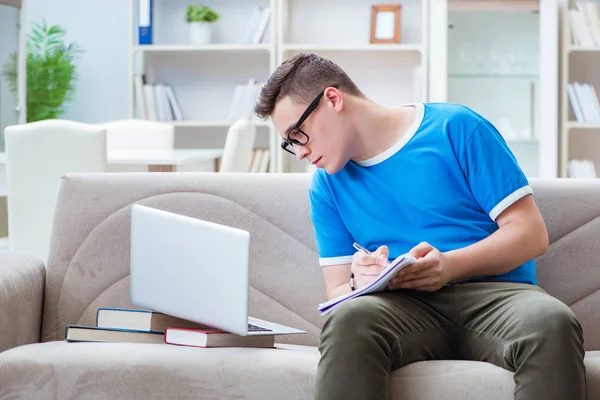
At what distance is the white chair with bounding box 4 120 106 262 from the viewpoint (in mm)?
3094

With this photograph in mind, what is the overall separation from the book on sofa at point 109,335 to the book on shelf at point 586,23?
13.3 feet

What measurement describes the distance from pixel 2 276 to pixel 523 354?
1.02 metres

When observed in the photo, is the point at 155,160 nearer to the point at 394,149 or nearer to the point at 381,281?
the point at 394,149

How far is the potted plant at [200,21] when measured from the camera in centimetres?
551

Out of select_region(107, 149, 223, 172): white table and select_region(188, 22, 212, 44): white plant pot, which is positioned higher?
select_region(188, 22, 212, 44): white plant pot

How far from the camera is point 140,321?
179 centimetres

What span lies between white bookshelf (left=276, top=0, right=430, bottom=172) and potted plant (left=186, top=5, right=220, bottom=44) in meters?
0.48

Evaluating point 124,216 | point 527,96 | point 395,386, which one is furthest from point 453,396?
point 527,96

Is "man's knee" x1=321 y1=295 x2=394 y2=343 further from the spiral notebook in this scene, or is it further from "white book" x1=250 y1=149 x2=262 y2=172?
"white book" x1=250 y1=149 x2=262 y2=172

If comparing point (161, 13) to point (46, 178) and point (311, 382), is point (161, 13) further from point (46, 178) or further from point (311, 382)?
point (311, 382)

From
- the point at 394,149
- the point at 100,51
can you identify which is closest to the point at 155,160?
the point at 394,149

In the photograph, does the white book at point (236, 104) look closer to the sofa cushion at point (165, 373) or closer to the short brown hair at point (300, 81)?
the short brown hair at point (300, 81)

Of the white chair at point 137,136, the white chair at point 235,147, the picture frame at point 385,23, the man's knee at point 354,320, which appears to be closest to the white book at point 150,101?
the white chair at point 137,136

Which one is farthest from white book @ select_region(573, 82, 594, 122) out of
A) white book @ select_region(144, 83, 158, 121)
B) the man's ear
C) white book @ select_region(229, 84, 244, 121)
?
the man's ear
